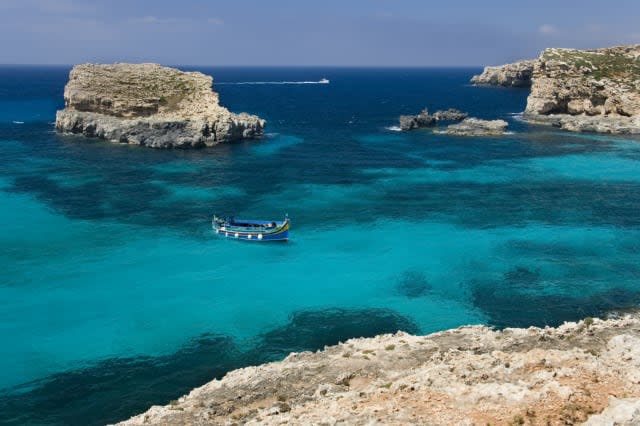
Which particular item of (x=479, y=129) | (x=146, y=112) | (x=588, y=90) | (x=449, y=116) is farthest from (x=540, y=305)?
(x=588, y=90)

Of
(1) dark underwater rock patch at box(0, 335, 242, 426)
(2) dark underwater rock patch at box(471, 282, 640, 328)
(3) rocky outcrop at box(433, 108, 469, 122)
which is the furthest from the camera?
(3) rocky outcrop at box(433, 108, 469, 122)

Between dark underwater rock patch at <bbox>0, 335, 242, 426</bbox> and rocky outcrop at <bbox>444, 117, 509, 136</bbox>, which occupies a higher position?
rocky outcrop at <bbox>444, 117, 509, 136</bbox>

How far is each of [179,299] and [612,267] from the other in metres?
33.8

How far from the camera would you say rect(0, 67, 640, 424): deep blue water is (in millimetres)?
31312

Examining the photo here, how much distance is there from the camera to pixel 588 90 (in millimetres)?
113125

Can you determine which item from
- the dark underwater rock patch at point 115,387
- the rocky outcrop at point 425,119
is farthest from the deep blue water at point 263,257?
the rocky outcrop at point 425,119

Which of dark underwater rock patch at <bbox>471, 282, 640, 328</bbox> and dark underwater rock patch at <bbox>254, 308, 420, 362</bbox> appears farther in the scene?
dark underwater rock patch at <bbox>471, 282, 640, 328</bbox>

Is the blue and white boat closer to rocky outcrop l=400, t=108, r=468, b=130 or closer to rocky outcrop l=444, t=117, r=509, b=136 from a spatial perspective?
rocky outcrop l=444, t=117, r=509, b=136

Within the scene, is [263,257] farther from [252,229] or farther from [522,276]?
[522,276]

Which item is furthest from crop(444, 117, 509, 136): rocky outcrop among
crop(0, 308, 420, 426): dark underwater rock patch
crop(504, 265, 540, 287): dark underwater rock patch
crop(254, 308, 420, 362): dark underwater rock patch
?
crop(0, 308, 420, 426): dark underwater rock patch

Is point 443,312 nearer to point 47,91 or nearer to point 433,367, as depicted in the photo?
point 433,367

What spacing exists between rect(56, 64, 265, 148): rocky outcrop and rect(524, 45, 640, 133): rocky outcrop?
67.1 metres

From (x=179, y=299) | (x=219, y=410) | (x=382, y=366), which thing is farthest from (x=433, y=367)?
(x=179, y=299)

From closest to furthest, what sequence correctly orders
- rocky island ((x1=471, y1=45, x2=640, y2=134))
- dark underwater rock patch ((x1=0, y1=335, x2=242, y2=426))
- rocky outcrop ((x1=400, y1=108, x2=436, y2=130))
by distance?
1. dark underwater rock patch ((x1=0, y1=335, x2=242, y2=426))
2. rocky island ((x1=471, y1=45, x2=640, y2=134))
3. rocky outcrop ((x1=400, y1=108, x2=436, y2=130))
